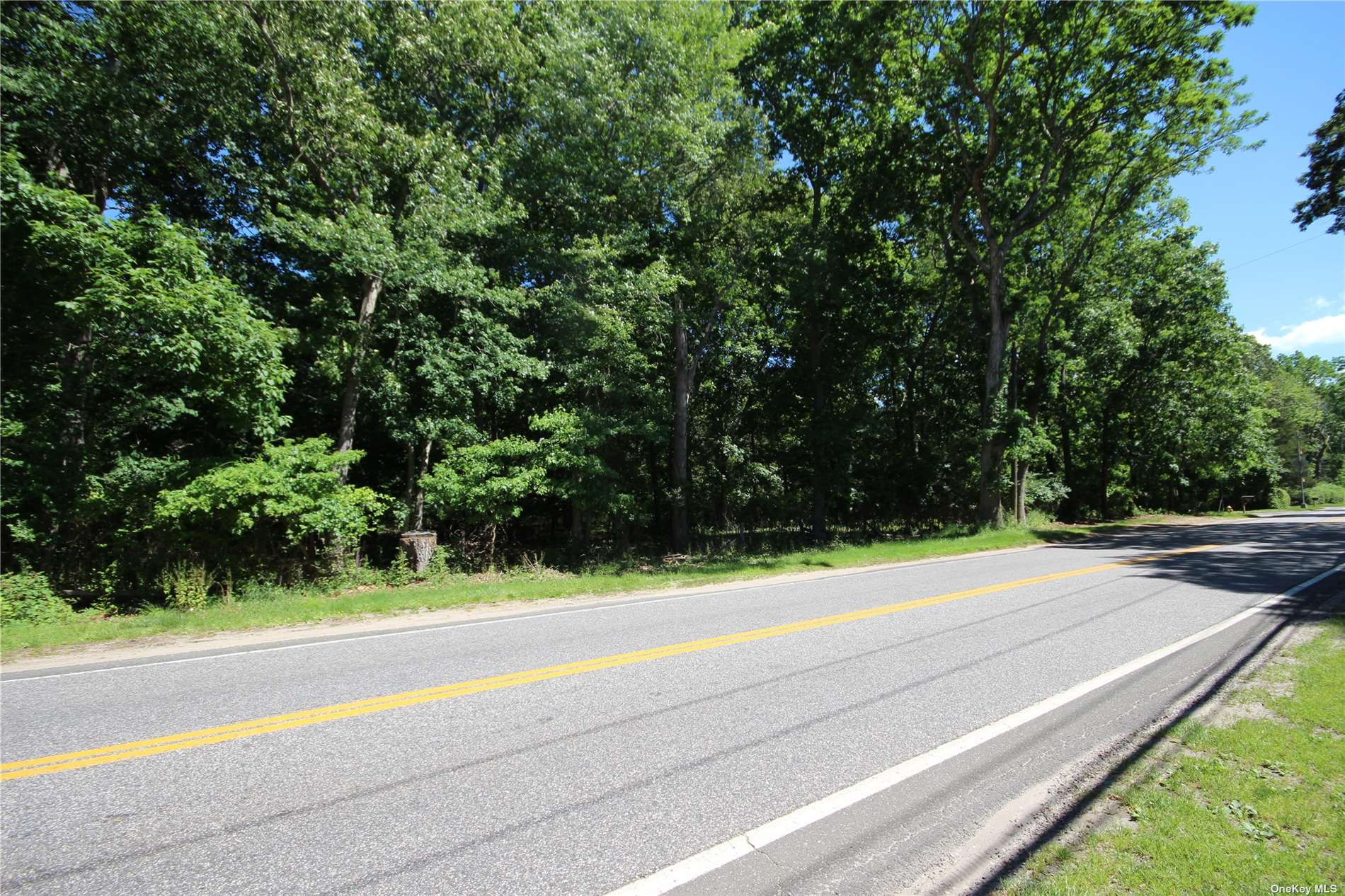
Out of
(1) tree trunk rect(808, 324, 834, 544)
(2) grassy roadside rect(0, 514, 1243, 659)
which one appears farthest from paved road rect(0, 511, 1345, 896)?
(1) tree trunk rect(808, 324, 834, 544)

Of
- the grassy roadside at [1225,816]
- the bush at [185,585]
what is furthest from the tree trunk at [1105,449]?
the bush at [185,585]

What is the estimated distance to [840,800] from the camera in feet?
9.96

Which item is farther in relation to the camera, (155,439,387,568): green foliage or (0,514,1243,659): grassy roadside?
(155,439,387,568): green foliage

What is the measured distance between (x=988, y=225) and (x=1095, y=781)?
66.7 feet

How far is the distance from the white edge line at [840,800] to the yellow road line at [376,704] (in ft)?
8.44

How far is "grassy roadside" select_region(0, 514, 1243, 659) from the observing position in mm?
7148

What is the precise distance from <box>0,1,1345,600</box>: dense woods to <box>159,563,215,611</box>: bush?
12 cm

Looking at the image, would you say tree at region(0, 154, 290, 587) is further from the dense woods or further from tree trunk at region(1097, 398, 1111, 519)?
tree trunk at region(1097, 398, 1111, 519)

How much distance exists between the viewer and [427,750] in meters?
3.63

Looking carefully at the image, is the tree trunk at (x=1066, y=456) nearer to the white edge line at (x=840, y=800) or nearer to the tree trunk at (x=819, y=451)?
the tree trunk at (x=819, y=451)

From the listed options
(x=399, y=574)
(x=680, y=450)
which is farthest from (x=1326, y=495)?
(x=399, y=574)

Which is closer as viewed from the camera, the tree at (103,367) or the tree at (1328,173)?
the tree at (103,367)

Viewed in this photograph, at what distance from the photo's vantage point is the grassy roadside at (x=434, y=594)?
23.5 ft

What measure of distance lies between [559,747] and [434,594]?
6974mm
